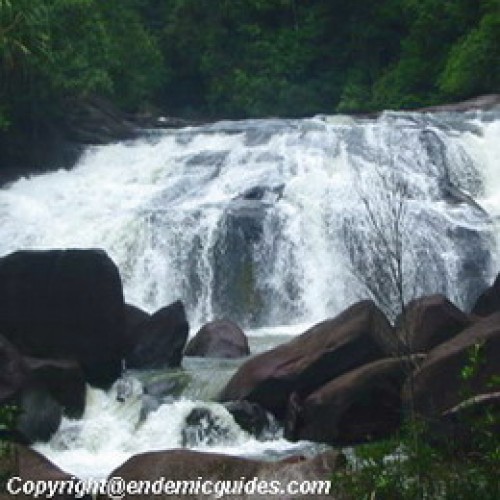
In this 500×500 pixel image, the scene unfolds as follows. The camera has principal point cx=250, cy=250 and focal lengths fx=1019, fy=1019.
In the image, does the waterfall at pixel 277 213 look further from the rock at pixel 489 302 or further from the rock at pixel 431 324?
the rock at pixel 431 324

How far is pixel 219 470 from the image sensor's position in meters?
9.12

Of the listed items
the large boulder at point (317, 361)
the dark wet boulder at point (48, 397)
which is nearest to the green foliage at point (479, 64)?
the large boulder at point (317, 361)

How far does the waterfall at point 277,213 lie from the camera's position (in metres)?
23.2

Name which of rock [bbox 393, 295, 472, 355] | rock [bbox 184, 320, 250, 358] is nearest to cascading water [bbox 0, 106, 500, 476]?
rock [bbox 184, 320, 250, 358]

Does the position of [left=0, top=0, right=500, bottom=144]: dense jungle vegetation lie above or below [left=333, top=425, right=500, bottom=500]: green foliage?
below

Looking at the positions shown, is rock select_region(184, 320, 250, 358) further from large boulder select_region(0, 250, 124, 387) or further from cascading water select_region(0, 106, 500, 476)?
cascading water select_region(0, 106, 500, 476)

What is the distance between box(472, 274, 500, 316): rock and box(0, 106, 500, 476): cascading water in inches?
87.7

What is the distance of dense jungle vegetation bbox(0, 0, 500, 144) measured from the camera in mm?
38781

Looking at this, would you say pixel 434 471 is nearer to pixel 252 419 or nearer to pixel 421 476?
pixel 421 476

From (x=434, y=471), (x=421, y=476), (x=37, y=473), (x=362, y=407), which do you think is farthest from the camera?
(x=362, y=407)

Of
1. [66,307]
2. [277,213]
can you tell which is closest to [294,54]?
[277,213]

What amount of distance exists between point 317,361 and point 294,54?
34034 mm

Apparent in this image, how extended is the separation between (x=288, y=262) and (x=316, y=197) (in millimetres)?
2439

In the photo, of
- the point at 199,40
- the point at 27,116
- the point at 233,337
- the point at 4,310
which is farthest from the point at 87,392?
the point at 199,40
